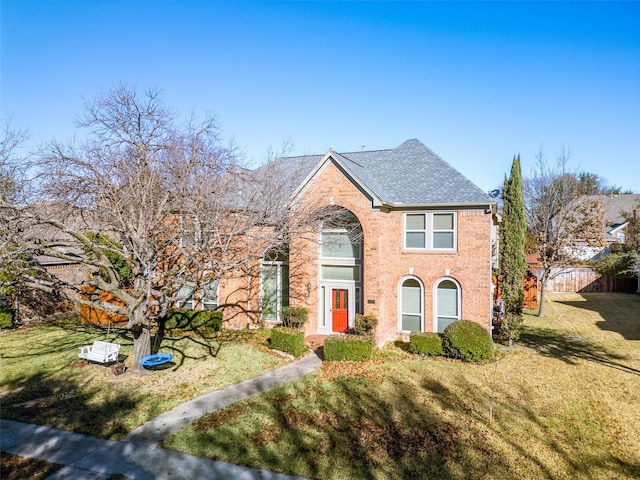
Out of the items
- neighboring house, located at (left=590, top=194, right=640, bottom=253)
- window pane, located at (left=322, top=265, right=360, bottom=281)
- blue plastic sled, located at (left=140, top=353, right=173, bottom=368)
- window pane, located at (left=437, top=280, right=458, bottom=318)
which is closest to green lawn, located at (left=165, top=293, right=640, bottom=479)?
window pane, located at (left=437, top=280, right=458, bottom=318)

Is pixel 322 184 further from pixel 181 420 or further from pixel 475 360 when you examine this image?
pixel 181 420

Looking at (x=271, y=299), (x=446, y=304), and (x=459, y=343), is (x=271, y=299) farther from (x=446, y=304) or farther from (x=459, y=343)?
(x=459, y=343)

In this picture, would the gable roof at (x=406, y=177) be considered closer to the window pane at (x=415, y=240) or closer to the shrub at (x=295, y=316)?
the window pane at (x=415, y=240)

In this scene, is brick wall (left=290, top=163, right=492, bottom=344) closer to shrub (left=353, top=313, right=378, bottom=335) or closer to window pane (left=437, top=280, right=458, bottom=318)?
window pane (left=437, top=280, right=458, bottom=318)

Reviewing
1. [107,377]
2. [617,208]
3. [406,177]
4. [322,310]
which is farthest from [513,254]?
[617,208]

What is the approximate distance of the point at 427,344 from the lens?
51.8 ft

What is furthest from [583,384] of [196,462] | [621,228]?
[621,228]

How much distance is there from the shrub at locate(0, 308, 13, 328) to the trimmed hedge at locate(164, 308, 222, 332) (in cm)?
786

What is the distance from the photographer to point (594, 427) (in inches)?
395

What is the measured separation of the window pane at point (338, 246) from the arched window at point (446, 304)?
13.4 ft

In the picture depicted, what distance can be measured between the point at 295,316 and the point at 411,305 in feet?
17.8

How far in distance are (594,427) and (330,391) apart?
7.03 m

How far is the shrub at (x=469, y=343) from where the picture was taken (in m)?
15.1

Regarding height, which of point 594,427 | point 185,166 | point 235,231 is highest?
point 185,166
